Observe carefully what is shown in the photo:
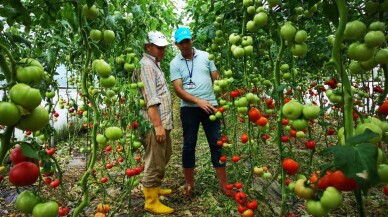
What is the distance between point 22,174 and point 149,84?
1977 millimetres

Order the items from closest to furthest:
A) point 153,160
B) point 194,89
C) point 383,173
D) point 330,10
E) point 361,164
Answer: point 361,164
point 383,173
point 330,10
point 153,160
point 194,89

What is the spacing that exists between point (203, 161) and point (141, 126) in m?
2.16

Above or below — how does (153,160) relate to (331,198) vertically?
below

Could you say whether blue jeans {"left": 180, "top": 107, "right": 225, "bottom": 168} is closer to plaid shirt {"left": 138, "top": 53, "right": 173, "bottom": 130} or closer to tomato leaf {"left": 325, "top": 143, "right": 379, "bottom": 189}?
plaid shirt {"left": 138, "top": 53, "right": 173, "bottom": 130}

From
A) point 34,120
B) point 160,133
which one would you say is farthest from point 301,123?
point 160,133

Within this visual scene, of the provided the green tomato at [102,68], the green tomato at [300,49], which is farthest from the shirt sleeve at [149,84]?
the green tomato at [300,49]

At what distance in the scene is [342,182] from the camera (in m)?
0.75

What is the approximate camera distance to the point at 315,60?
3379mm

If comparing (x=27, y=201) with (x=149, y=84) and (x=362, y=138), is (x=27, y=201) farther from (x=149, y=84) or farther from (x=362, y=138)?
(x=149, y=84)

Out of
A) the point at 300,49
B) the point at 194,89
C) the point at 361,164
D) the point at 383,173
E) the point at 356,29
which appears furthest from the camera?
the point at 194,89

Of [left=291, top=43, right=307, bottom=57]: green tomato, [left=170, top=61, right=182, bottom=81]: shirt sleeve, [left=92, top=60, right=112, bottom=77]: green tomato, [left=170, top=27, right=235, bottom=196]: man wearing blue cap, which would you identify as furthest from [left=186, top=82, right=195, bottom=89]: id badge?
[left=291, top=43, right=307, bottom=57]: green tomato

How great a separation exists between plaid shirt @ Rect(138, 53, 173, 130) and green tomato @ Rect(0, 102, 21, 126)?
6.70 ft

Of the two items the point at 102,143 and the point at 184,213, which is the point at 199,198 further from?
the point at 102,143

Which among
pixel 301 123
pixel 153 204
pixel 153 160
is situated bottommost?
pixel 153 204
